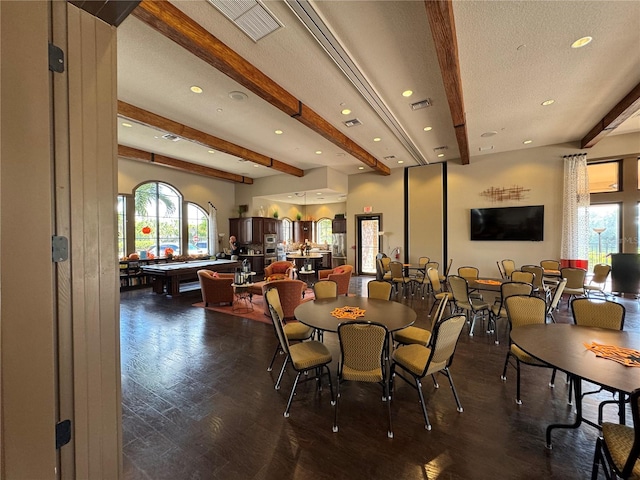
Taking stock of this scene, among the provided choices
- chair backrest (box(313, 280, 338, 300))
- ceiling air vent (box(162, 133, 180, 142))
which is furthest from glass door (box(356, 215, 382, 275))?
ceiling air vent (box(162, 133, 180, 142))

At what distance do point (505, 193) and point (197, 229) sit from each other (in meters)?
10.2

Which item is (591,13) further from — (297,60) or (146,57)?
(146,57)

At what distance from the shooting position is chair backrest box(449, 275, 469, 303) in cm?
405

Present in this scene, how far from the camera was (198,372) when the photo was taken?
3066 millimetres

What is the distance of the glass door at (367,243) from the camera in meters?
9.99

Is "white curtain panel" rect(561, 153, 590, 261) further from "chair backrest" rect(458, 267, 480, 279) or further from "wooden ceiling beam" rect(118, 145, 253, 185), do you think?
"wooden ceiling beam" rect(118, 145, 253, 185)

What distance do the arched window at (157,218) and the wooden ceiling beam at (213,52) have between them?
21.8 feet

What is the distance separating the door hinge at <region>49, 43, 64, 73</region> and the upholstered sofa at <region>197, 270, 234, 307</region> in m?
5.00

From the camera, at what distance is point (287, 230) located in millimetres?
13211

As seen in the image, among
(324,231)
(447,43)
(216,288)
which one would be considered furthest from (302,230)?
(447,43)

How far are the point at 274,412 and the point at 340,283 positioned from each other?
3.90 m

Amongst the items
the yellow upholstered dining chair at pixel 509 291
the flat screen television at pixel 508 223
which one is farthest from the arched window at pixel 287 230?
the yellow upholstered dining chair at pixel 509 291

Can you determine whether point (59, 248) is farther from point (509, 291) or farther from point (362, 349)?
point (509, 291)

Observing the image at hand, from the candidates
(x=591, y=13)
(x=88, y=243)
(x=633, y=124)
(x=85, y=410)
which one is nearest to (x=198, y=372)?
(x=85, y=410)
